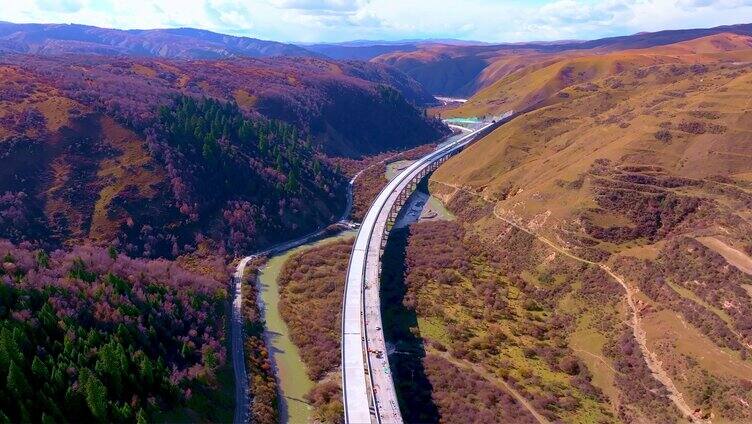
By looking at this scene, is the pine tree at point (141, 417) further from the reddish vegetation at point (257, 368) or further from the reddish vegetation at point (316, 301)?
the reddish vegetation at point (316, 301)

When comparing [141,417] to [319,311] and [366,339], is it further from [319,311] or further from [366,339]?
[319,311]

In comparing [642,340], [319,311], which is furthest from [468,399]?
[319,311]

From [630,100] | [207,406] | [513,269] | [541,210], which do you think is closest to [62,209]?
[207,406]

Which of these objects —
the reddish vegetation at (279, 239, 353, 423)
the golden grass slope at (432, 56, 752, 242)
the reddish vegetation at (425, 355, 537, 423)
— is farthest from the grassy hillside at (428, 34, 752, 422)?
the reddish vegetation at (279, 239, 353, 423)

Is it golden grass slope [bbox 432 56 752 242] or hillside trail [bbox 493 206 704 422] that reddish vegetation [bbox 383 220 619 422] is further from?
golden grass slope [bbox 432 56 752 242]

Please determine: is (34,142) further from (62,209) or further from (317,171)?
(317,171)

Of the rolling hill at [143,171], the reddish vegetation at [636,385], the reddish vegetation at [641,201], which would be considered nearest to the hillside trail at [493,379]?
the reddish vegetation at [636,385]
